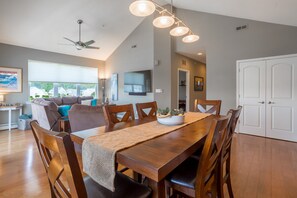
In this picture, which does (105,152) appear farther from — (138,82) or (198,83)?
(198,83)

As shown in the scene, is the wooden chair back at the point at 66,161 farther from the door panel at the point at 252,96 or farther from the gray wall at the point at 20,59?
the gray wall at the point at 20,59

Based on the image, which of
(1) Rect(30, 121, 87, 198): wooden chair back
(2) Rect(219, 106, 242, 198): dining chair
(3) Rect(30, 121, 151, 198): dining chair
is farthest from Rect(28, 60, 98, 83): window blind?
(2) Rect(219, 106, 242, 198): dining chair

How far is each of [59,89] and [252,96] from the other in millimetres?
6650

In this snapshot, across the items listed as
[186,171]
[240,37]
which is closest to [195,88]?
[240,37]

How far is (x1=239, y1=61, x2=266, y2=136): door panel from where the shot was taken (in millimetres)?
4055

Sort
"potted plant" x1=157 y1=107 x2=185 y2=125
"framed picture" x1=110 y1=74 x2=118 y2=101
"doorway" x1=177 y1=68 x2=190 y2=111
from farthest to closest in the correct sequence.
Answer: "framed picture" x1=110 y1=74 x2=118 y2=101 → "doorway" x1=177 y1=68 x2=190 y2=111 → "potted plant" x1=157 y1=107 x2=185 y2=125

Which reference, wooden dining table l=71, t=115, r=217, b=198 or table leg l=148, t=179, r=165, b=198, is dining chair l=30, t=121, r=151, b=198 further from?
wooden dining table l=71, t=115, r=217, b=198

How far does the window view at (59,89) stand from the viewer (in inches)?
230

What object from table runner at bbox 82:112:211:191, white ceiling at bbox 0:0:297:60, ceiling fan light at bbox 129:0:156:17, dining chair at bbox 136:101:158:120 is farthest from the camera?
white ceiling at bbox 0:0:297:60

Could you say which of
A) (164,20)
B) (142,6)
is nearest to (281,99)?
(164,20)

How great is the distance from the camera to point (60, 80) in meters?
6.41

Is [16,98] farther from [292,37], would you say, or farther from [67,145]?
[292,37]

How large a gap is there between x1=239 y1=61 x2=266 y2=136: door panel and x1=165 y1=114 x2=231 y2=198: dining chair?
3.56 metres

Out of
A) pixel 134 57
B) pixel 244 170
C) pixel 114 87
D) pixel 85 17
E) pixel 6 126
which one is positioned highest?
pixel 85 17
